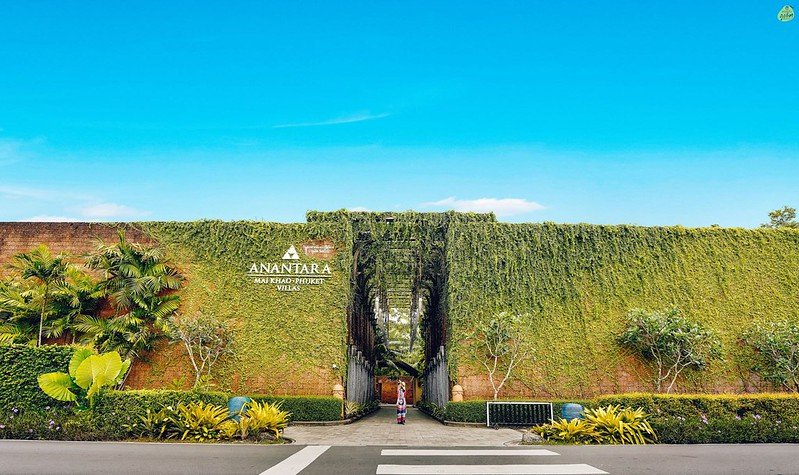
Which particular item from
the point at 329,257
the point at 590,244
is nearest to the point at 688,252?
the point at 590,244

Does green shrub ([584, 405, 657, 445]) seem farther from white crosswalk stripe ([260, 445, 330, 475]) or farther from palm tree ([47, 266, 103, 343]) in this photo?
palm tree ([47, 266, 103, 343])

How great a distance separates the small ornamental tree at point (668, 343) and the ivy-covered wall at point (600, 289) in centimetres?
48

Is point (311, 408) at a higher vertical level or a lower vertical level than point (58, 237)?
lower

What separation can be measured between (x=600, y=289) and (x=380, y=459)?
13141 millimetres

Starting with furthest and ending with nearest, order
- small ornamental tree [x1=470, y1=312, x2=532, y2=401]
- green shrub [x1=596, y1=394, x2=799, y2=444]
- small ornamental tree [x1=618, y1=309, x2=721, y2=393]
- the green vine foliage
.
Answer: the green vine foliage
small ornamental tree [x1=618, y1=309, x2=721, y2=393]
small ornamental tree [x1=470, y1=312, x2=532, y2=401]
green shrub [x1=596, y1=394, x2=799, y2=444]

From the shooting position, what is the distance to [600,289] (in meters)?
19.3

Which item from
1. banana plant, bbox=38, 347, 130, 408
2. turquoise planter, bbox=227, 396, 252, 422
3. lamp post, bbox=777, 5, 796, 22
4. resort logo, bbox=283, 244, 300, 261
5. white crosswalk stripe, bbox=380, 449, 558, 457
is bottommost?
white crosswalk stripe, bbox=380, 449, 558, 457

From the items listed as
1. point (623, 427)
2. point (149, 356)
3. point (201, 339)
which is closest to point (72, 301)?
point (149, 356)

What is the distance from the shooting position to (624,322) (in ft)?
62.5

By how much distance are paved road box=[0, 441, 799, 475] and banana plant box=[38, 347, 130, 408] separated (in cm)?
118

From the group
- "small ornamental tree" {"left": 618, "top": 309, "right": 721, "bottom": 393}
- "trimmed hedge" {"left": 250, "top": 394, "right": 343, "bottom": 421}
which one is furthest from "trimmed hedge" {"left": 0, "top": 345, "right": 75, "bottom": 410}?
"small ornamental tree" {"left": 618, "top": 309, "right": 721, "bottom": 393}

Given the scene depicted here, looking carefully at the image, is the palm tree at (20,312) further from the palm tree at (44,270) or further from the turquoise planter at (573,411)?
the turquoise planter at (573,411)

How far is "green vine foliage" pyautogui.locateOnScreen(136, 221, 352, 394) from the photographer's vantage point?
17.8m

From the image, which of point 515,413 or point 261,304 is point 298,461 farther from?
point 261,304
